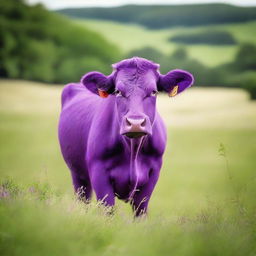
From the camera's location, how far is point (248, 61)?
117ft

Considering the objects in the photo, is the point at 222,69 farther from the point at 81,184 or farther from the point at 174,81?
the point at 174,81

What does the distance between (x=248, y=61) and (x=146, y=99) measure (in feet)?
105

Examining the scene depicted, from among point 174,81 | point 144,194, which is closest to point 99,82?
point 174,81

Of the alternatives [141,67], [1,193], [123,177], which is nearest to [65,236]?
[1,193]

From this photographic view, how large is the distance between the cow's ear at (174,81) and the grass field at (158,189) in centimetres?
92

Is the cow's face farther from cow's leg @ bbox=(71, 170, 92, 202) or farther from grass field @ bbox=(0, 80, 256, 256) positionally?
cow's leg @ bbox=(71, 170, 92, 202)

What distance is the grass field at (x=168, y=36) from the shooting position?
36656mm

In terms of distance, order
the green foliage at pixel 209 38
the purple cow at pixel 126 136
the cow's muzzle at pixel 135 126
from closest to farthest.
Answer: the cow's muzzle at pixel 135 126, the purple cow at pixel 126 136, the green foliage at pixel 209 38

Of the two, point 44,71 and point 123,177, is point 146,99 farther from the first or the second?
point 44,71

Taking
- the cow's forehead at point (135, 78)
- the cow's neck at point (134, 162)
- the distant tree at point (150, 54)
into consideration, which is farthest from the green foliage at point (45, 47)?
the cow's forehead at point (135, 78)

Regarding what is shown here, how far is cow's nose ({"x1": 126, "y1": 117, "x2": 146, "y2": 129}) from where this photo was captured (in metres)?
4.88

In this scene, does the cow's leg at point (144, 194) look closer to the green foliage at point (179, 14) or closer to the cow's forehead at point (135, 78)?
the cow's forehead at point (135, 78)

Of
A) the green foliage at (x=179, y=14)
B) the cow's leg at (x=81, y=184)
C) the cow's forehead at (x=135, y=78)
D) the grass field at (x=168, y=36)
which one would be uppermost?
the green foliage at (x=179, y=14)

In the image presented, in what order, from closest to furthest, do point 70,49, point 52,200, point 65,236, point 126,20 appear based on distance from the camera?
point 65,236
point 52,200
point 126,20
point 70,49
